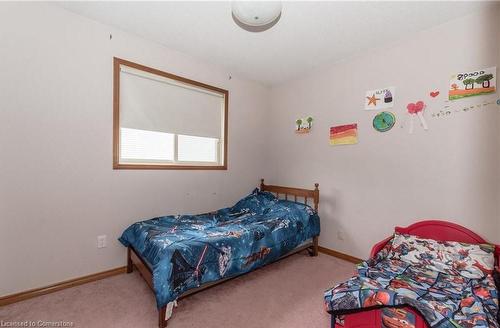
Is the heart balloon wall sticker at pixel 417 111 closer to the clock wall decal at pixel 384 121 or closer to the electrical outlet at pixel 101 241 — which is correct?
the clock wall decal at pixel 384 121

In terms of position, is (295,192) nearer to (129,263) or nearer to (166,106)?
(166,106)

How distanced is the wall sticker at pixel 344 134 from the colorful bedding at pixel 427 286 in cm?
121

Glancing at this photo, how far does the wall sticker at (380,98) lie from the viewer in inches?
96.3

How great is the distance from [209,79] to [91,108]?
145 cm

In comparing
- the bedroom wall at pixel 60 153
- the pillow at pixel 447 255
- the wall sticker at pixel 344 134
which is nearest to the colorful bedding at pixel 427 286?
the pillow at pixel 447 255

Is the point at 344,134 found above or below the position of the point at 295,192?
above

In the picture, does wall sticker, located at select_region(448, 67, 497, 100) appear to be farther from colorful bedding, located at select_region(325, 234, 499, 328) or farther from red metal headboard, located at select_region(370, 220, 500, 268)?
colorful bedding, located at select_region(325, 234, 499, 328)

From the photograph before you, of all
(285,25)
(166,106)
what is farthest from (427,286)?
(166,106)

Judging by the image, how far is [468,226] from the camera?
2.00 m

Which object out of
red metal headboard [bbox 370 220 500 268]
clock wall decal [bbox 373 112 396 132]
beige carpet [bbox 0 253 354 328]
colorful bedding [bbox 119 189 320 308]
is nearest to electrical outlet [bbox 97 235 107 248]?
colorful bedding [bbox 119 189 320 308]

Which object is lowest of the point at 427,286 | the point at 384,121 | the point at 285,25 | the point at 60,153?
the point at 427,286

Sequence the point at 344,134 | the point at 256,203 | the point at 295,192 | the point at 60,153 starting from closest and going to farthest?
the point at 60,153 → the point at 344,134 → the point at 256,203 → the point at 295,192

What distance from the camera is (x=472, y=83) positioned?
198 cm

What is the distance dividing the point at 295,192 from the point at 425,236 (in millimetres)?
1501
